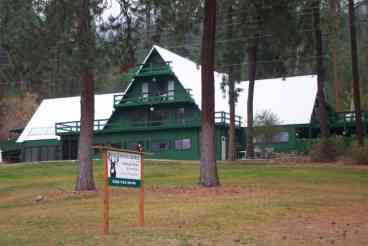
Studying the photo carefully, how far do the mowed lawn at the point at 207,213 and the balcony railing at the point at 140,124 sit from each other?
71.9 feet

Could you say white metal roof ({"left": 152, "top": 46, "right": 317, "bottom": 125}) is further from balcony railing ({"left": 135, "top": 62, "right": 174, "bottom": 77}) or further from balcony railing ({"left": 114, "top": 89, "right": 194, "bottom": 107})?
balcony railing ({"left": 114, "top": 89, "right": 194, "bottom": 107})

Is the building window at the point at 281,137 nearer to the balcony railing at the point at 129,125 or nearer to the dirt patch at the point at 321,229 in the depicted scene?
the balcony railing at the point at 129,125

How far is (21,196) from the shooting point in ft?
87.9

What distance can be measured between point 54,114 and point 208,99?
43.1 m

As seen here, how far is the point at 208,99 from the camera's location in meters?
23.6

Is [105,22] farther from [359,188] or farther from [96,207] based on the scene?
[359,188]

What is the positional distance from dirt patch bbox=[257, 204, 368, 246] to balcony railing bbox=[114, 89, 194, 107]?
37806 mm

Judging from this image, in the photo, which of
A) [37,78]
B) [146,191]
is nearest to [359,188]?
[146,191]

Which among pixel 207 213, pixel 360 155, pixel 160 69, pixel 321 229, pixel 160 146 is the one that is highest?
pixel 160 69

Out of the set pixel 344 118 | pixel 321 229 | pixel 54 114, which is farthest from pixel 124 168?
pixel 54 114

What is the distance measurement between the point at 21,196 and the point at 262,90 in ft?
119

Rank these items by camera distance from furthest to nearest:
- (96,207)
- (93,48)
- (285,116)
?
(285,116) → (93,48) → (96,207)

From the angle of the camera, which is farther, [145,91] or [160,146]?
[145,91]

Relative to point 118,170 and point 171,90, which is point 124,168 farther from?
point 171,90
